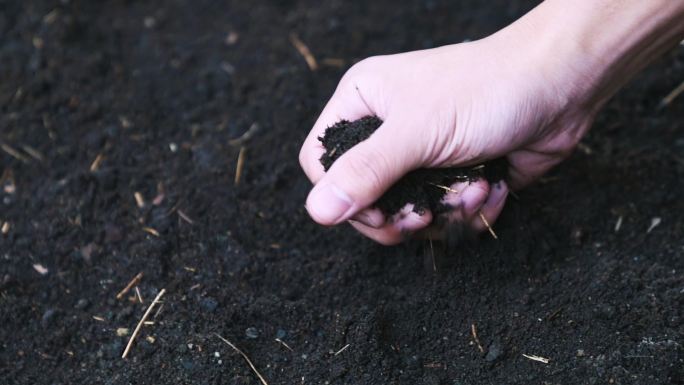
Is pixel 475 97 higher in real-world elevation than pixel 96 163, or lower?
higher

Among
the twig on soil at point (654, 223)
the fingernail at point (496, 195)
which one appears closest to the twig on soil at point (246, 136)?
the fingernail at point (496, 195)

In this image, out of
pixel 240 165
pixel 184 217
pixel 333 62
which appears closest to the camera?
pixel 184 217

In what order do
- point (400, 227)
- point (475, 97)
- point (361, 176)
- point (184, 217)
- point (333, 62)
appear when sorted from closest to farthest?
point (361, 176), point (475, 97), point (400, 227), point (184, 217), point (333, 62)

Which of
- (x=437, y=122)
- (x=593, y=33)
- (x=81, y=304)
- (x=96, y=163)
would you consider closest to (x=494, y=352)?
(x=437, y=122)

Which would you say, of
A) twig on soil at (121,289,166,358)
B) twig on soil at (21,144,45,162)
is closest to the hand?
twig on soil at (121,289,166,358)

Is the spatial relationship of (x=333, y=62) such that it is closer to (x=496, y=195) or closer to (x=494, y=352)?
(x=496, y=195)

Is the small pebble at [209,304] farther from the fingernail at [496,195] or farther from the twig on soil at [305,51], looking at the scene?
the twig on soil at [305,51]

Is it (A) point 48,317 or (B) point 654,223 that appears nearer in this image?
(A) point 48,317

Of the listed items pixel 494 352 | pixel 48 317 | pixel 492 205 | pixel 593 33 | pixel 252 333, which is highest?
pixel 593 33
